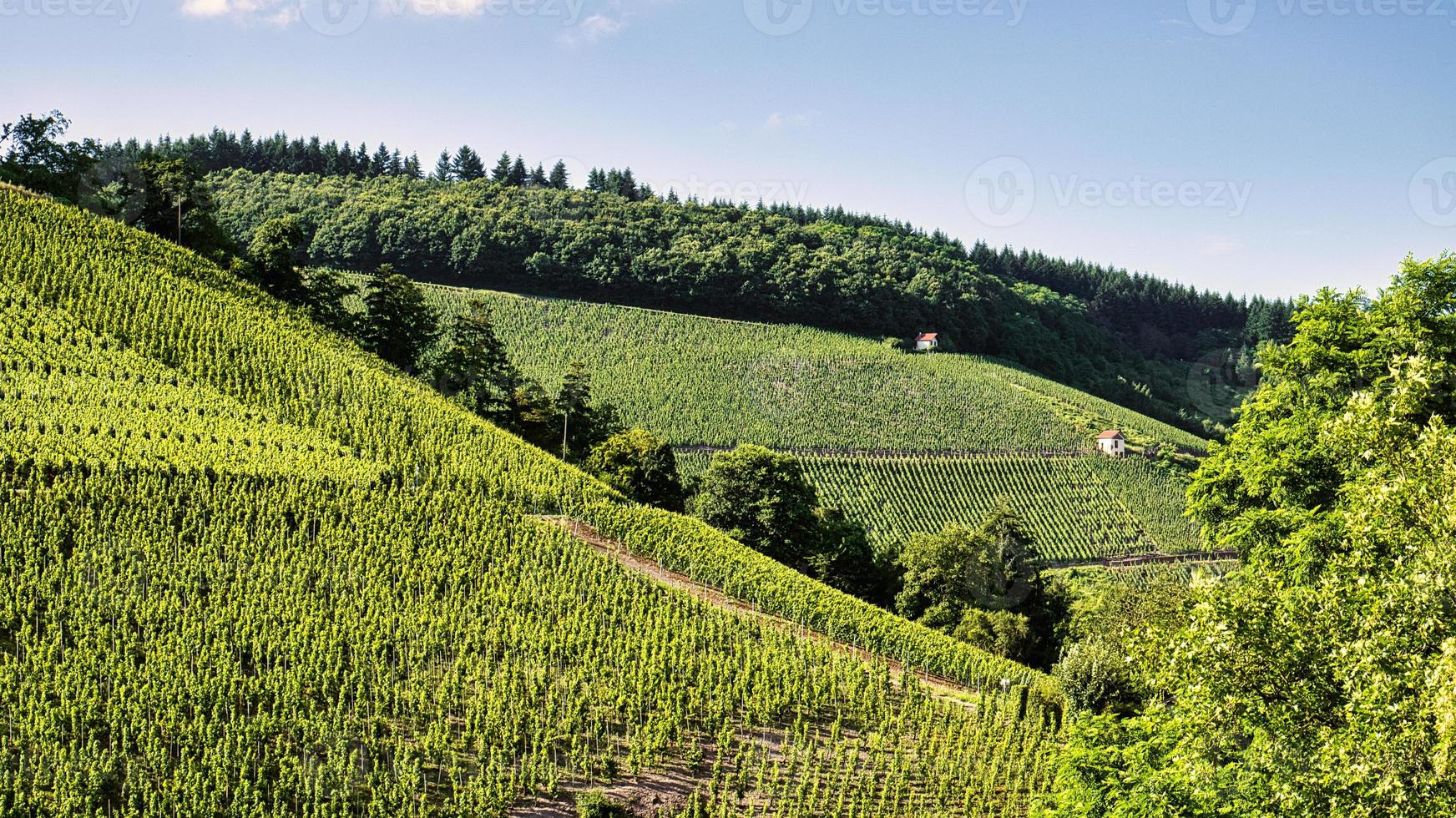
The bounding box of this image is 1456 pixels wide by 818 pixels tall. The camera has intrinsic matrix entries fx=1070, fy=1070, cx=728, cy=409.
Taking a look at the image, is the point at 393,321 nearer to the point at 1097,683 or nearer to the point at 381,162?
the point at 1097,683

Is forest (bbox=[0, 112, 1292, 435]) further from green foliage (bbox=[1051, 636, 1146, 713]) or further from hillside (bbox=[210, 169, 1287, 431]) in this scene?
green foliage (bbox=[1051, 636, 1146, 713])

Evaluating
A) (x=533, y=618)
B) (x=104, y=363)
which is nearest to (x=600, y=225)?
(x=104, y=363)

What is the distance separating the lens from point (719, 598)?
3312 centimetres

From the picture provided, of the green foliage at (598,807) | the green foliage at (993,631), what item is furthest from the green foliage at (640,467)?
the green foliage at (598,807)

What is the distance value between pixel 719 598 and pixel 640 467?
15.2 m

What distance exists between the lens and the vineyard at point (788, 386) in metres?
73.1

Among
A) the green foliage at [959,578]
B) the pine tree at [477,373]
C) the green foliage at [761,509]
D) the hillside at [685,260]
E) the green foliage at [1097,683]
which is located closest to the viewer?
the green foliage at [1097,683]

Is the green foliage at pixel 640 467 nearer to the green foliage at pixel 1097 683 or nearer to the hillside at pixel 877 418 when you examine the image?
the hillside at pixel 877 418

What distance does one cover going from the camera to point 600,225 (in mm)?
101750

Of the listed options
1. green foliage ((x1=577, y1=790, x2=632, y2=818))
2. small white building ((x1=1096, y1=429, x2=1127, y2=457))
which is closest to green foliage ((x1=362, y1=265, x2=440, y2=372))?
green foliage ((x1=577, y1=790, x2=632, y2=818))

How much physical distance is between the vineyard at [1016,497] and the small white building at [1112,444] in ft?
12.9

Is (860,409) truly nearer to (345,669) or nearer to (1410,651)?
(345,669)

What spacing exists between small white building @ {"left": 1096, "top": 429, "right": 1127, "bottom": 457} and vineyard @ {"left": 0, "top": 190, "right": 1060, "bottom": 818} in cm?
4921

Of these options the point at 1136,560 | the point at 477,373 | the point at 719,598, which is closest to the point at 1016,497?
the point at 1136,560
